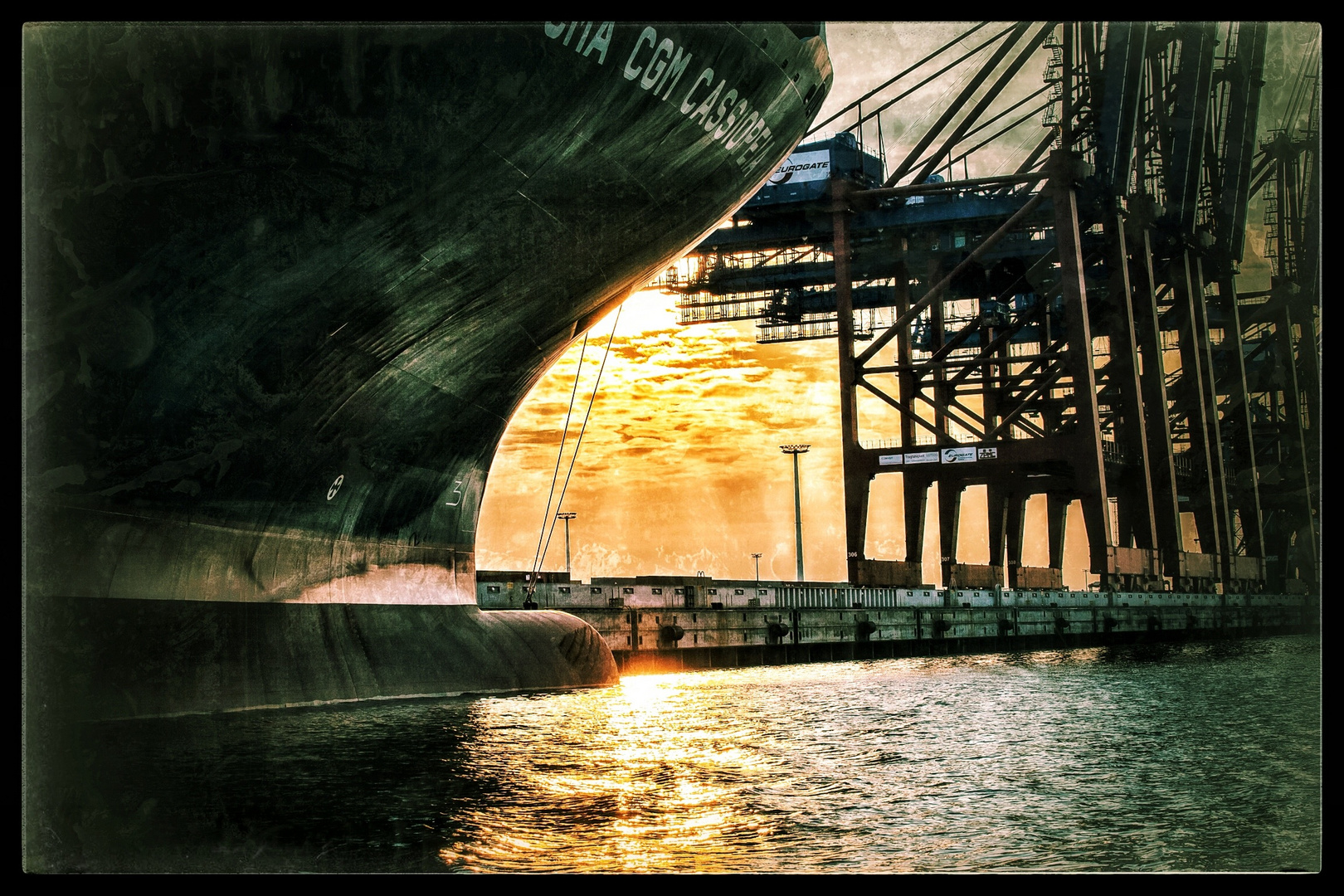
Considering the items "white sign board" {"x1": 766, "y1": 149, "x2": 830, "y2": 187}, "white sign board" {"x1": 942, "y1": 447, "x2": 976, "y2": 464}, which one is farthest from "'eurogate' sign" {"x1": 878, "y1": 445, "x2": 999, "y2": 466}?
"white sign board" {"x1": 766, "y1": 149, "x2": 830, "y2": 187}

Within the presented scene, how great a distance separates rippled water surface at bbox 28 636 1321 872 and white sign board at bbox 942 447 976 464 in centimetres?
1911

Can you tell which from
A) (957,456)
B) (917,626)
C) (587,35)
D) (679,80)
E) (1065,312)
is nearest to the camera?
(587,35)

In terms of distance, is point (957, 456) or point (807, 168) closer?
point (807, 168)

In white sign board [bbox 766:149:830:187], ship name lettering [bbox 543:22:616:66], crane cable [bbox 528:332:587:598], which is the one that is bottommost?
crane cable [bbox 528:332:587:598]

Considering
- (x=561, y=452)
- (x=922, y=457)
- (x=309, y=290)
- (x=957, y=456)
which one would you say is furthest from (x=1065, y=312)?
(x=309, y=290)

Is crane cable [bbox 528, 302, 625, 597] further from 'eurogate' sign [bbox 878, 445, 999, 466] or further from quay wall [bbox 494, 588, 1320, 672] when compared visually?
'eurogate' sign [bbox 878, 445, 999, 466]

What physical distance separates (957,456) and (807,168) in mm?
8212

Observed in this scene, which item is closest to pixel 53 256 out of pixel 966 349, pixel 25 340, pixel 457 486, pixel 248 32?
pixel 25 340

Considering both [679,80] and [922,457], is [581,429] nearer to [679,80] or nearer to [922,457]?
[679,80]

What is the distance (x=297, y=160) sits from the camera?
331 inches

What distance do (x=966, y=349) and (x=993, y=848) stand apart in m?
32.7

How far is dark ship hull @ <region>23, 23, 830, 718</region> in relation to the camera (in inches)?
271

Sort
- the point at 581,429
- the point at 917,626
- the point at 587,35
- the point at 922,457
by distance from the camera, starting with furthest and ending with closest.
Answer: the point at 922,457 < the point at 917,626 < the point at 581,429 < the point at 587,35

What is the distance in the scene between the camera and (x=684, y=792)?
724cm
